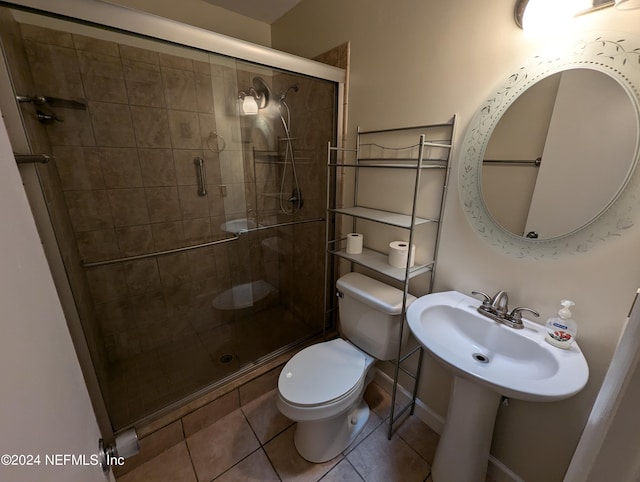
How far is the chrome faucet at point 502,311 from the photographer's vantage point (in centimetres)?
104

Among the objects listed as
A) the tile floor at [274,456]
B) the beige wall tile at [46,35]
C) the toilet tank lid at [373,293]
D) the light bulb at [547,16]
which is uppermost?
the beige wall tile at [46,35]

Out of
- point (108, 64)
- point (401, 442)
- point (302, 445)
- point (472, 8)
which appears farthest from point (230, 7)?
point (401, 442)

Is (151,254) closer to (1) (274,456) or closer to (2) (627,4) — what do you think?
(1) (274,456)

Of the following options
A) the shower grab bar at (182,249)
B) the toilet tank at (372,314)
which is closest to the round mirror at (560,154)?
the toilet tank at (372,314)

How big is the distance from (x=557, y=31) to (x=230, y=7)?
1.96 meters

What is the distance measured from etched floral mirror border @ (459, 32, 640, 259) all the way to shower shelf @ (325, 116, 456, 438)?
0.38 ft

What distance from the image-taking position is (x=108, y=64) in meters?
1.50

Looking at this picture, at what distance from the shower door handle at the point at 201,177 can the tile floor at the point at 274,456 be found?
1.50 metres

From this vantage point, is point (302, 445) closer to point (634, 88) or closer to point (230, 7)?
point (634, 88)

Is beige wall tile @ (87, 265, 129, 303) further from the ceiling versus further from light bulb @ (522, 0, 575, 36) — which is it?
light bulb @ (522, 0, 575, 36)

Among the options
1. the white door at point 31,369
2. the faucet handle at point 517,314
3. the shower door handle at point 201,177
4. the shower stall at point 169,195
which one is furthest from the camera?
the shower door handle at point 201,177

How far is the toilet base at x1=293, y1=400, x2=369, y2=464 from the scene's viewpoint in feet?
4.34

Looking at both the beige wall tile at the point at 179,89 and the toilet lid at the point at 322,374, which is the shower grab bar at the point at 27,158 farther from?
the toilet lid at the point at 322,374

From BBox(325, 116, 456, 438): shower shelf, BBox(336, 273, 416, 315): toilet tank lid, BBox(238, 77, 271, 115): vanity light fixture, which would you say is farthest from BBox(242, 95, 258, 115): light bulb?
BBox(336, 273, 416, 315): toilet tank lid
